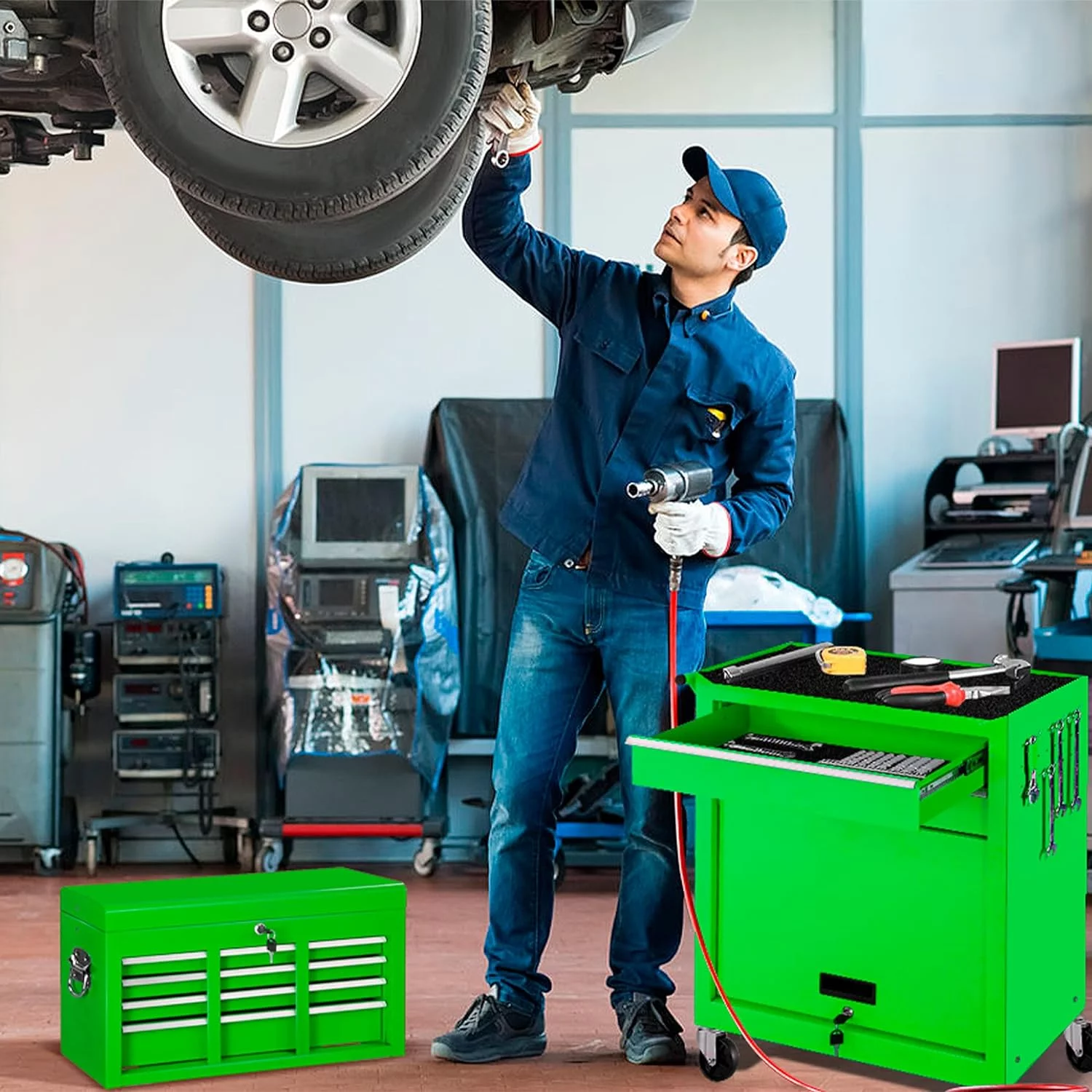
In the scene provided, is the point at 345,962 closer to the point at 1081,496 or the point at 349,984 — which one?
the point at 349,984

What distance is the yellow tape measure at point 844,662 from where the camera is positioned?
2.82 metres

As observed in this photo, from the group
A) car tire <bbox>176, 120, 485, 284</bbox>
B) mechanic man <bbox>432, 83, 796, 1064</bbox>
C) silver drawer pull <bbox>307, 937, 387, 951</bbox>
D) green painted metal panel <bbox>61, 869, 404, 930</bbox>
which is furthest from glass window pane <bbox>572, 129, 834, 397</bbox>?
silver drawer pull <bbox>307, 937, 387, 951</bbox>

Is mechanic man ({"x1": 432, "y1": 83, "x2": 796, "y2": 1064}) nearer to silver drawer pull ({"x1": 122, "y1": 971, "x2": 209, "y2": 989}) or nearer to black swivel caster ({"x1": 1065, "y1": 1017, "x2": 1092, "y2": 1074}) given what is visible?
silver drawer pull ({"x1": 122, "y1": 971, "x2": 209, "y2": 989})

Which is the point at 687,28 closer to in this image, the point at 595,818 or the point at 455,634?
the point at 455,634

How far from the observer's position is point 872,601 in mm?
5531

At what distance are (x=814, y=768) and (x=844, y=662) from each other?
51 cm

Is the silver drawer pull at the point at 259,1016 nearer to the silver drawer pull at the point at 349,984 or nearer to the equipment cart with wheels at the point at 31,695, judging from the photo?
the silver drawer pull at the point at 349,984

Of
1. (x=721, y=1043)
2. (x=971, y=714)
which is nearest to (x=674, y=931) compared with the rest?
Result: (x=721, y=1043)

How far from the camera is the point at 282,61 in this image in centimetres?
239

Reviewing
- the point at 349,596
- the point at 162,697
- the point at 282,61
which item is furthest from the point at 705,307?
the point at 162,697

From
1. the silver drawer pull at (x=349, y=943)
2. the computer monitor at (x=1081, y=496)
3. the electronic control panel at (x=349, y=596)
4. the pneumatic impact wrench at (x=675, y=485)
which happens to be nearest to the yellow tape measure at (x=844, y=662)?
the pneumatic impact wrench at (x=675, y=485)

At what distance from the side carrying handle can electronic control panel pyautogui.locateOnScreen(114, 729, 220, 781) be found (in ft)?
7.16

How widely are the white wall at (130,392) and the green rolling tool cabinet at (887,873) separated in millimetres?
2984

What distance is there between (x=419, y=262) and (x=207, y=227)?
8.68 ft
